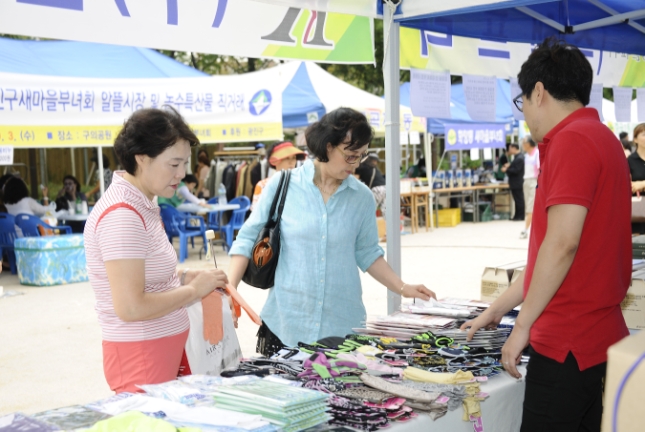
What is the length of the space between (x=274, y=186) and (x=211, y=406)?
1358 millimetres

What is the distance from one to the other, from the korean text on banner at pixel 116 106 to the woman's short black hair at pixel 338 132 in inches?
208

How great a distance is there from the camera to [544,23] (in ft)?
16.0

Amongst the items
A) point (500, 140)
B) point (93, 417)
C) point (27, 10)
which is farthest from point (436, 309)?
point (500, 140)

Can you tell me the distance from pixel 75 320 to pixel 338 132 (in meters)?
5.46

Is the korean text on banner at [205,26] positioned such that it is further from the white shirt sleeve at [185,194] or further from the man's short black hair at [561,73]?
the white shirt sleeve at [185,194]

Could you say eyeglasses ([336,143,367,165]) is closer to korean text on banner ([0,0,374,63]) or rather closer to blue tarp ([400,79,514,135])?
korean text on banner ([0,0,374,63])

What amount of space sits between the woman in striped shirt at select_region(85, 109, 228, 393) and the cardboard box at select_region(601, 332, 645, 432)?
1475mm

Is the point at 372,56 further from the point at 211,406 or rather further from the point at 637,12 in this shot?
the point at 211,406

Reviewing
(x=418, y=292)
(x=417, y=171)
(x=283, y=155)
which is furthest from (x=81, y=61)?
(x=417, y=171)

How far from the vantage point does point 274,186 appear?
301 centimetres

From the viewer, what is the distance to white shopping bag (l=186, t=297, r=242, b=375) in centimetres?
232

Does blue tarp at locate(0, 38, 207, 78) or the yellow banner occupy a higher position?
blue tarp at locate(0, 38, 207, 78)

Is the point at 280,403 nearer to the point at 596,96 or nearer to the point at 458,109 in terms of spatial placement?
the point at 596,96

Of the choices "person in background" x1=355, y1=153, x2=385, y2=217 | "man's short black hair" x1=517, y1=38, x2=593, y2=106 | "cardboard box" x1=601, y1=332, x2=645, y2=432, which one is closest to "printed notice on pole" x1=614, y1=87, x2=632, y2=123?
"man's short black hair" x1=517, y1=38, x2=593, y2=106
